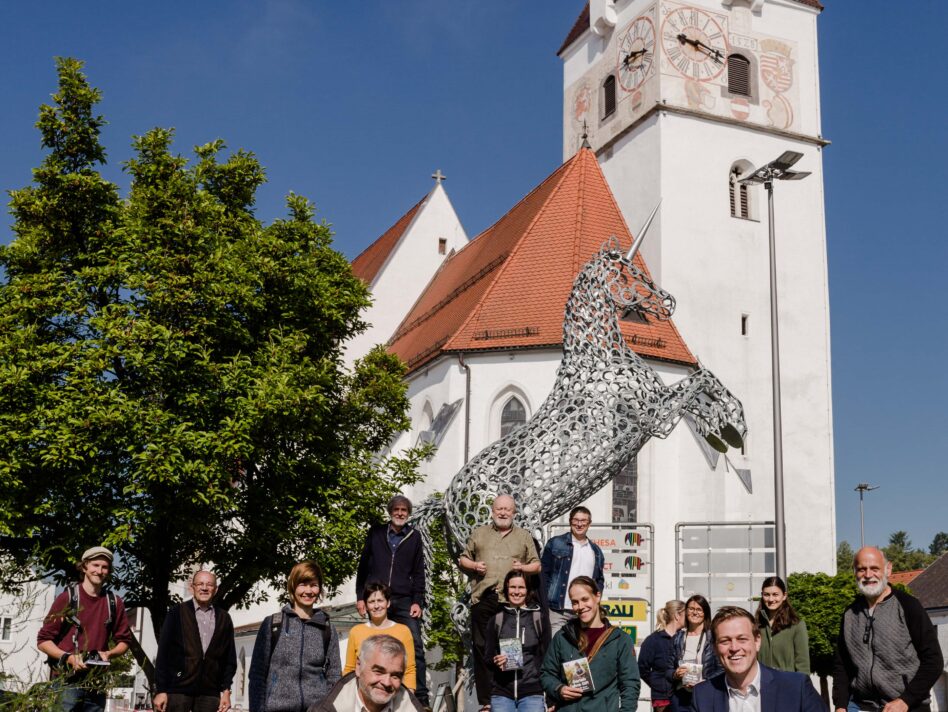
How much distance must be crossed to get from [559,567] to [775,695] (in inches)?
159

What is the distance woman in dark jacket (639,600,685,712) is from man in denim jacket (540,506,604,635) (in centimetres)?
62

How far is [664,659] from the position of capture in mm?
8141

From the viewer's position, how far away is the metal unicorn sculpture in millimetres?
9188

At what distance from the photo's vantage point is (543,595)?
735cm

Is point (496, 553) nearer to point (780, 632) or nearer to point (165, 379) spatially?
point (780, 632)

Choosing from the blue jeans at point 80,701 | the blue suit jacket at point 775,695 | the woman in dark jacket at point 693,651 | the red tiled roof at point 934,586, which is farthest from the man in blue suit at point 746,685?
the red tiled roof at point 934,586

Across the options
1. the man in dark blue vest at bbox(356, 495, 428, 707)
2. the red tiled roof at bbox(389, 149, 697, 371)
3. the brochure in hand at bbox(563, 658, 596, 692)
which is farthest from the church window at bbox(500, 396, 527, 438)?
the brochure in hand at bbox(563, 658, 596, 692)

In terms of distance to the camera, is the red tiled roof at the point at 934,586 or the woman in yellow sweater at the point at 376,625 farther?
the red tiled roof at the point at 934,586

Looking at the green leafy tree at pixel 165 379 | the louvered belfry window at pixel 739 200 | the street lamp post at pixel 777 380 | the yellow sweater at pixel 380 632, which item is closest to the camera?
the yellow sweater at pixel 380 632

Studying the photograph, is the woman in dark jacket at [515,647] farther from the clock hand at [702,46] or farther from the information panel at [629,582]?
the clock hand at [702,46]

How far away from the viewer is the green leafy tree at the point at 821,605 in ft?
88.4

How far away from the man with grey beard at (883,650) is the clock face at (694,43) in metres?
28.3

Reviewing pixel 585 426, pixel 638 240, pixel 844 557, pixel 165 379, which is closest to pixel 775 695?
pixel 585 426

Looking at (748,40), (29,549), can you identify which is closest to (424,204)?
(748,40)
